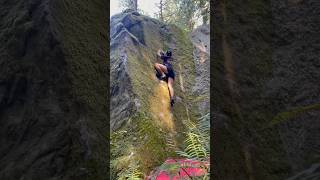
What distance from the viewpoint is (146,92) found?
981 cm

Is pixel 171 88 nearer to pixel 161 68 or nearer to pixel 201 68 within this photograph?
pixel 161 68

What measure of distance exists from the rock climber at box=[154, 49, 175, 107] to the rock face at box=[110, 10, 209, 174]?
0.45ft

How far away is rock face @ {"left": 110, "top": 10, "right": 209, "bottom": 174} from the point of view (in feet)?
27.7

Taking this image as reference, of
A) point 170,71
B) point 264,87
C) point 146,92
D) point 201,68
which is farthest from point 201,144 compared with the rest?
point 201,68

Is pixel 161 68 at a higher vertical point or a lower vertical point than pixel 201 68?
lower

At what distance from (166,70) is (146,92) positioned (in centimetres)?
139

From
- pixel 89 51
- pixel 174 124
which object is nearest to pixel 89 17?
pixel 89 51

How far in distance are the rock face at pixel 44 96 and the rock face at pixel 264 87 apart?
2.70ft

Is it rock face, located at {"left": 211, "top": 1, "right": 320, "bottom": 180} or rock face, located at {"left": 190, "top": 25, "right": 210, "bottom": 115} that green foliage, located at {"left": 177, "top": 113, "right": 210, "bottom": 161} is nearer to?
rock face, located at {"left": 211, "top": 1, "right": 320, "bottom": 180}

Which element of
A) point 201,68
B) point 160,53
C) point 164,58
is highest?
point 160,53

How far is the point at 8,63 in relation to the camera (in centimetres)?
237

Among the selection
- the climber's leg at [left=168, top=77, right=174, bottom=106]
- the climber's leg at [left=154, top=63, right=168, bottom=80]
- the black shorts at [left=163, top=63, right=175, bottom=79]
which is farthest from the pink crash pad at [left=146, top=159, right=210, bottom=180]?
the black shorts at [left=163, top=63, right=175, bottom=79]

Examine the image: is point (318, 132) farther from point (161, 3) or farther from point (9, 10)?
point (161, 3)

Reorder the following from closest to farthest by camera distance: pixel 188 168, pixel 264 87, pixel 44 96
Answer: pixel 264 87
pixel 44 96
pixel 188 168
